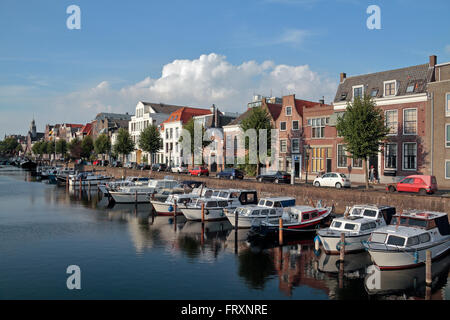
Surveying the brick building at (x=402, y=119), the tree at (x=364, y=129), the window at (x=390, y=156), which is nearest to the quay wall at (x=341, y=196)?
the tree at (x=364, y=129)

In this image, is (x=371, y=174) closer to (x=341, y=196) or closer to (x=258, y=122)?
(x=341, y=196)

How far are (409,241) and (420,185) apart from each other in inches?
544

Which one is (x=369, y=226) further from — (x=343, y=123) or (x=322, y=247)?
(x=343, y=123)

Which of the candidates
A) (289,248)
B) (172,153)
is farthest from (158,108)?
(289,248)

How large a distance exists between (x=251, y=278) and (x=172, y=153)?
67.7 m

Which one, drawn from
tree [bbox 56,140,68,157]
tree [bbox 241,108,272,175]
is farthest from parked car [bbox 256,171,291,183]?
tree [bbox 56,140,68,157]

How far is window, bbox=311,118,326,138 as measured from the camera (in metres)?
55.4

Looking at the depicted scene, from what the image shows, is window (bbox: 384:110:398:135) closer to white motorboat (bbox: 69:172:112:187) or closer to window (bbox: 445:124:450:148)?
window (bbox: 445:124:450:148)

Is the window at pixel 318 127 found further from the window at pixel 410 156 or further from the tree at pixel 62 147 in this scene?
the tree at pixel 62 147

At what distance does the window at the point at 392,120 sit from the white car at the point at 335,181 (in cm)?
1022

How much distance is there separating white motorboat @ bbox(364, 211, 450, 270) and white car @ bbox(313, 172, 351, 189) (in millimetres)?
16153

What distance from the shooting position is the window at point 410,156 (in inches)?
1757

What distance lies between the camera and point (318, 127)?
5594 cm

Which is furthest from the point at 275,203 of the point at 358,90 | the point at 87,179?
the point at 87,179
